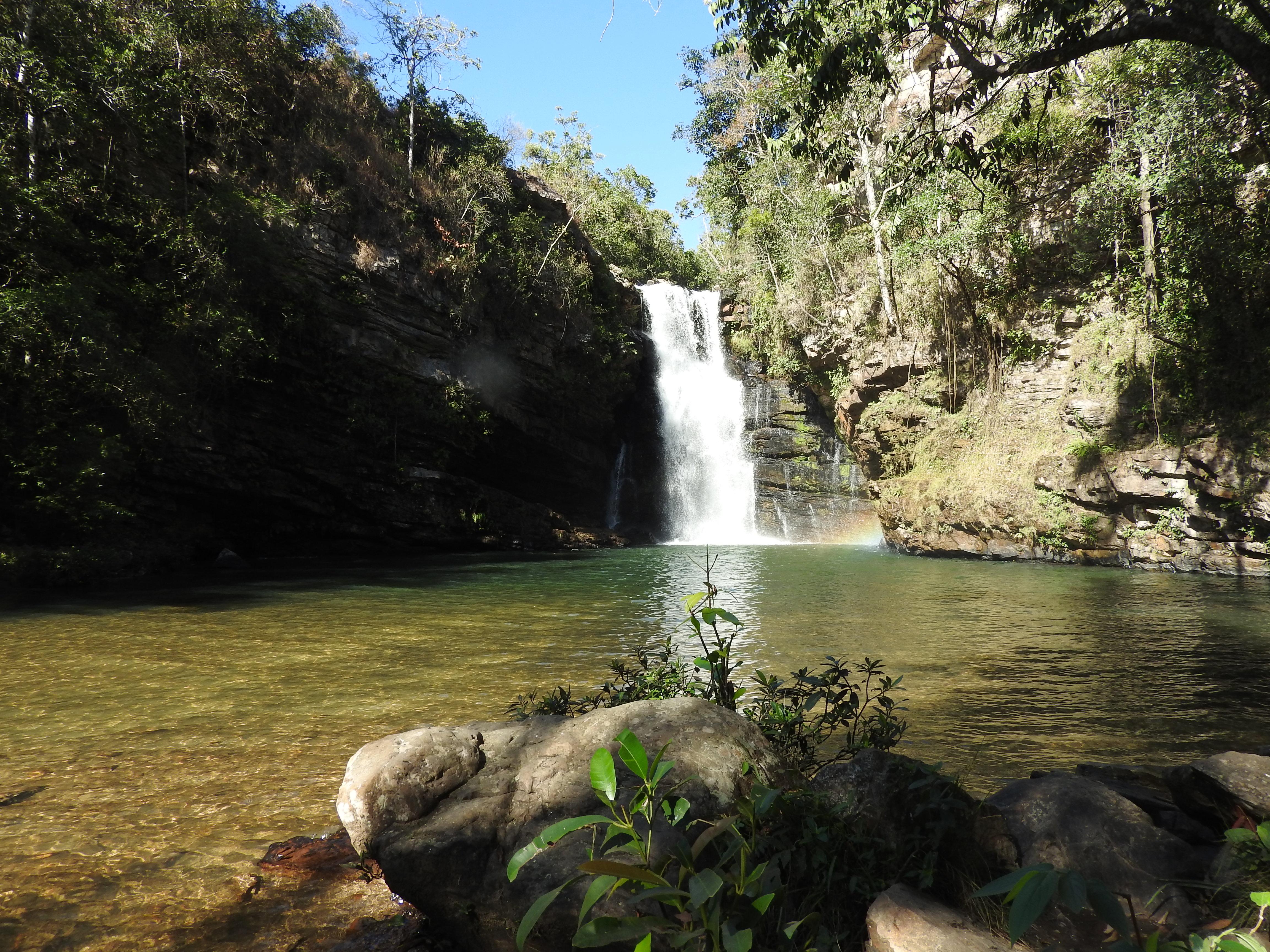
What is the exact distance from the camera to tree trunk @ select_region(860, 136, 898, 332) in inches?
806

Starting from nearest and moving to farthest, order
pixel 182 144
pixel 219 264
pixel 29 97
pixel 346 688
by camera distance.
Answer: pixel 346 688, pixel 29 97, pixel 219 264, pixel 182 144

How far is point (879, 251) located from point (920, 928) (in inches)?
843

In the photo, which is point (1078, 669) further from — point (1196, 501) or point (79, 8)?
point (79, 8)

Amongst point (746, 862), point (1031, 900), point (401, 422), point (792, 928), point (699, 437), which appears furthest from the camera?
point (699, 437)

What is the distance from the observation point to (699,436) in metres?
25.8

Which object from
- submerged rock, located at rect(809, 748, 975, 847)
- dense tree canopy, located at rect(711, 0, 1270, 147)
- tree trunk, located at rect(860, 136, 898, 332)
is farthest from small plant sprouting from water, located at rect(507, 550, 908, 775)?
tree trunk, located at rect(860, 136, 898, 332)

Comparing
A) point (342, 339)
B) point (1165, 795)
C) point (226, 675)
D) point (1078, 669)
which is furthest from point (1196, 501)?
point (342, 339)

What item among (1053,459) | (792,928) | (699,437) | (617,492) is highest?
(699,437)

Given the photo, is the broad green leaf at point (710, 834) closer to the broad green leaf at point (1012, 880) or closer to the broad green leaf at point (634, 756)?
the broad green leaf at point (634, 756)

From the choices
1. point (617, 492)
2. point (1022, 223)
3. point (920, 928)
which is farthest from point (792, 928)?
point (617, 492)

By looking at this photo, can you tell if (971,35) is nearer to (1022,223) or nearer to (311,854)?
(311,854)

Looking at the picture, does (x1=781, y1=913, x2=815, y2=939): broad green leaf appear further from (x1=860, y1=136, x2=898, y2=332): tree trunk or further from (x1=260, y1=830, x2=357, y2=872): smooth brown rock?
(x1=860, y1=136, x2=898, y2=332): tree trunk

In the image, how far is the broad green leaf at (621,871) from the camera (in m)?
1.50

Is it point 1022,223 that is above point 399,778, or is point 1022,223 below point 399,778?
above
